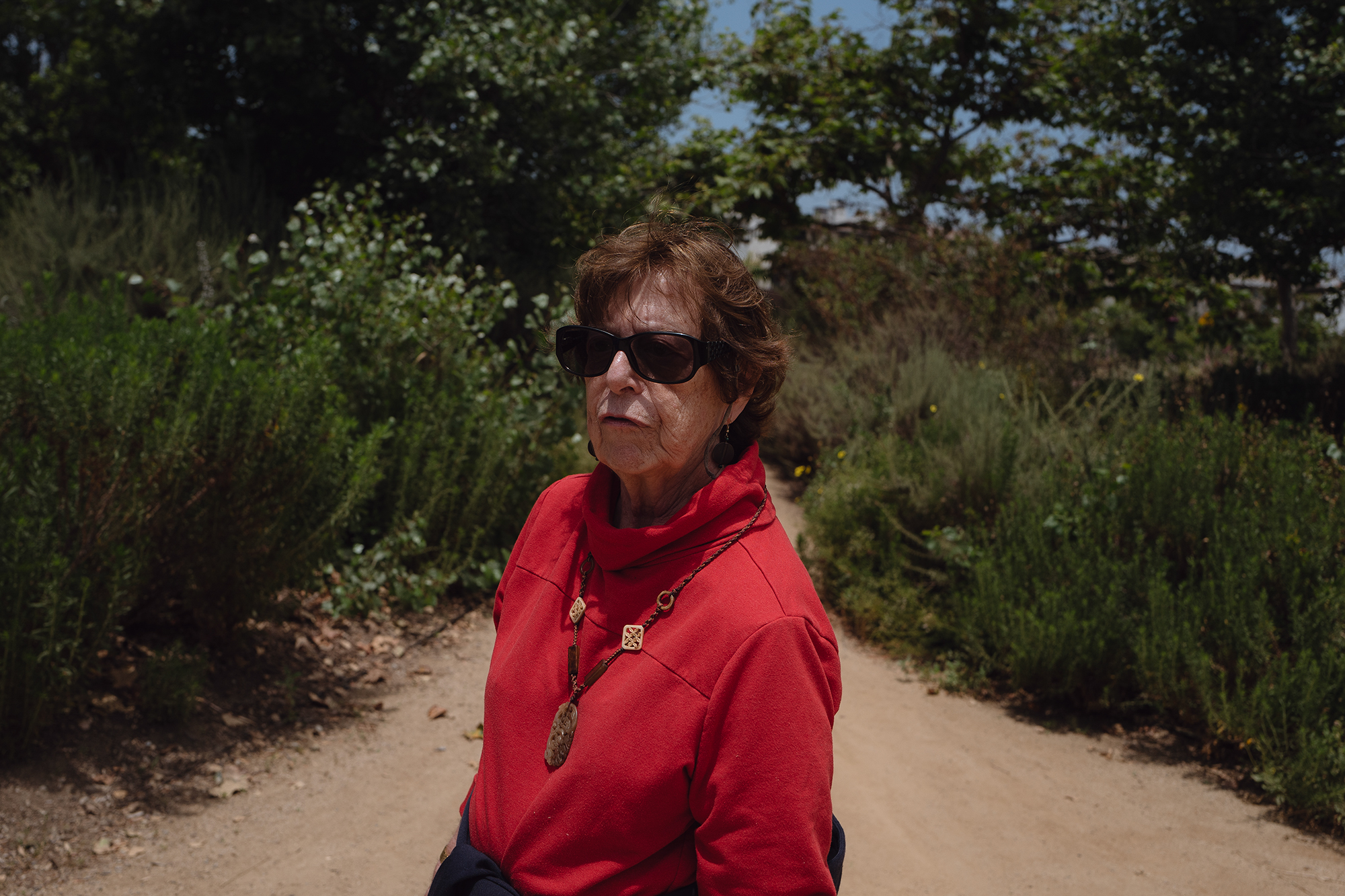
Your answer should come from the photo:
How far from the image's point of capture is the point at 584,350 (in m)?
1.80

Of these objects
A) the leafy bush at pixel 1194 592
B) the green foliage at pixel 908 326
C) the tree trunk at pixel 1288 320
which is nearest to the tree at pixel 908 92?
the green foliage at pixel 908 326

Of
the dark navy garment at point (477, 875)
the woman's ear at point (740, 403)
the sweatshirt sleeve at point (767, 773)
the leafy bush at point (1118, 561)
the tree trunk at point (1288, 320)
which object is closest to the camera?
the sweatshirt sleeve at point (767, 773)

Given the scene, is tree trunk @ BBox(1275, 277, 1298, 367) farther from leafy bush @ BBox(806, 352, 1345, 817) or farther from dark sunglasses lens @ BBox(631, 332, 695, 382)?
dark sunglasses lens @ BBox(631, 332, 695, 382)

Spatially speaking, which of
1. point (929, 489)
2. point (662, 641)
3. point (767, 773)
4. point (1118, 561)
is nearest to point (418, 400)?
Answer: point (929, 489)

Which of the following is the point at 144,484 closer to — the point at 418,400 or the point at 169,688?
the point at 169,688

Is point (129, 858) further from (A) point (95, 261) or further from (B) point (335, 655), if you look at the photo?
(A) point (95, 261)

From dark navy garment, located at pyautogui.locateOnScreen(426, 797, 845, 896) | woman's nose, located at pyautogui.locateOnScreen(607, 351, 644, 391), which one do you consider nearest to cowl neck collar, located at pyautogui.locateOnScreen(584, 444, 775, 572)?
woman's nose, located at pyautogui.locateOnScreen(607, 351, 644, 391)

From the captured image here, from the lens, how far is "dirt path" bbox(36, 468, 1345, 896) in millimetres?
3367

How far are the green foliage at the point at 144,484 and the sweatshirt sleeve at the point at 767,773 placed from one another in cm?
279

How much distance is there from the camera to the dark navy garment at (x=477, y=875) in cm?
149

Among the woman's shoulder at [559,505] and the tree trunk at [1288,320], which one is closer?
the woman's shoulder at [559,505]

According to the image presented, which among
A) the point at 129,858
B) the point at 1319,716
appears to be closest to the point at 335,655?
the point at 129,858

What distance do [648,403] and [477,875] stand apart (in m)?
0.84

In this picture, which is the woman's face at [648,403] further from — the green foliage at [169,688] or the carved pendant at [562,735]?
the green foliage at [169,688]
